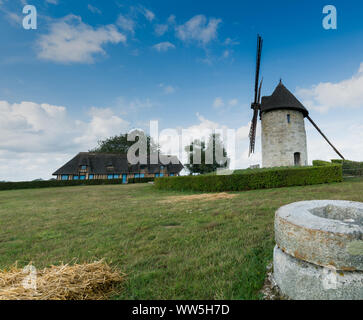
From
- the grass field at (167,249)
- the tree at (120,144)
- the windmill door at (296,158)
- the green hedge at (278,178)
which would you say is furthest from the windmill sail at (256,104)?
the tree at (120,144)

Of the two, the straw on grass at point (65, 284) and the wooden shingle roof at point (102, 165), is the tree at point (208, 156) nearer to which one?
the wooden shingle roof at point (102, 165)

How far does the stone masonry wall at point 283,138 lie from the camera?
18.3 m

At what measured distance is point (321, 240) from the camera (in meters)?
1.82

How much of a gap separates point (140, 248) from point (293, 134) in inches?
756

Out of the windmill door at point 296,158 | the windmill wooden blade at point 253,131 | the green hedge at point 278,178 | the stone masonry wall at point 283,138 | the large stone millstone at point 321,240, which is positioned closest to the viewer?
the large stone millstone at point 321,240

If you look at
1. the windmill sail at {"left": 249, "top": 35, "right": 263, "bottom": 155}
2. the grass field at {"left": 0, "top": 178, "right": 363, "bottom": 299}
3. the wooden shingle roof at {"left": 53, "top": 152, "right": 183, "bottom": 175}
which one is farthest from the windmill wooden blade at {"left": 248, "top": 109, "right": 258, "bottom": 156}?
the wooden shingle roof at {"left": 53, "top": 152, "right": 183, "bottom": 175}

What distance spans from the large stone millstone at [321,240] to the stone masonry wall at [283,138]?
1781 cm

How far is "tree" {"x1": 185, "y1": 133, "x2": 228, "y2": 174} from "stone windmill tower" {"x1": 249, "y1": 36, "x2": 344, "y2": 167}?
24621 millimetres

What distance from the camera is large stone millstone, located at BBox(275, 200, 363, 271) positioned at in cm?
173

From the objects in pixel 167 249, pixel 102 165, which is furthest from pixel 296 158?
pixel 102 165

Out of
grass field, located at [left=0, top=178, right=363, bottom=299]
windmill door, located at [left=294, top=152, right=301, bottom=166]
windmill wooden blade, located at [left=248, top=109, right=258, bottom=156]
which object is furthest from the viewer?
windmill wooden blade, located at [left=248, top=109, right=258, bottom=156]

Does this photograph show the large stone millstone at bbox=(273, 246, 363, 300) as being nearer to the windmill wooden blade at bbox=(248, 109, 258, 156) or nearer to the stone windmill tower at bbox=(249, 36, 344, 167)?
the stone windmill tower at bbox=(249, 36, 344, 167)

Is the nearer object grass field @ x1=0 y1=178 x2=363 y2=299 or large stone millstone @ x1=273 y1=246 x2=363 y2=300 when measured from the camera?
large stone millstone @ x1=273 y1=246 x2=363 y2=300
